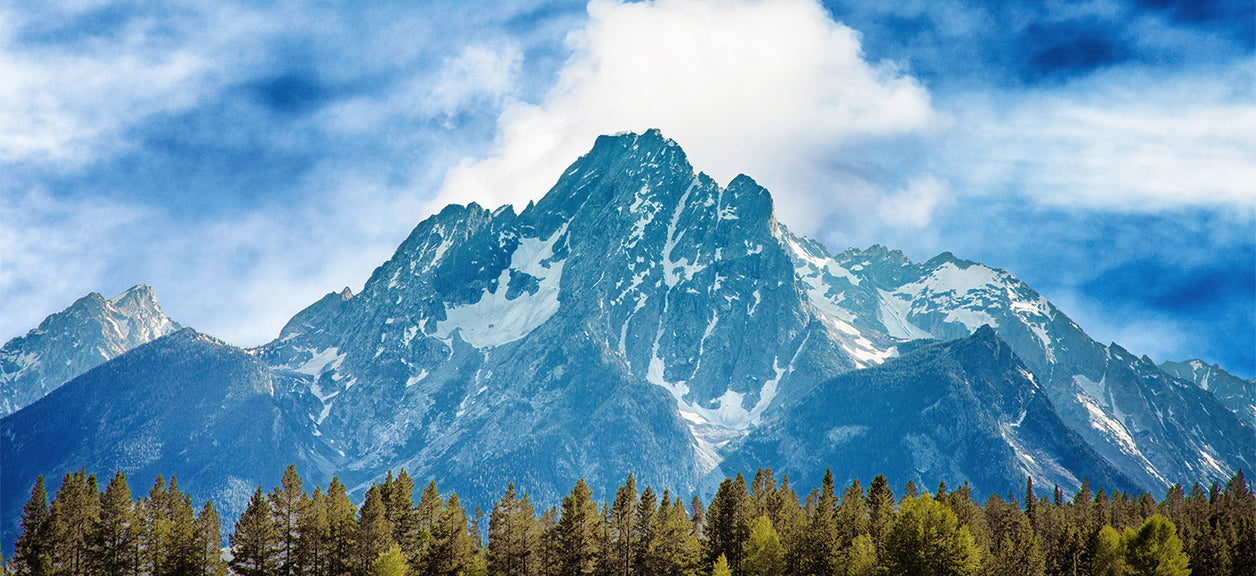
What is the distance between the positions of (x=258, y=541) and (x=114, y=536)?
1624cm

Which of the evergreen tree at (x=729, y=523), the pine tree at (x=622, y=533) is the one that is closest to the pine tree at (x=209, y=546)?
the pine tree at (x=622, y=533)

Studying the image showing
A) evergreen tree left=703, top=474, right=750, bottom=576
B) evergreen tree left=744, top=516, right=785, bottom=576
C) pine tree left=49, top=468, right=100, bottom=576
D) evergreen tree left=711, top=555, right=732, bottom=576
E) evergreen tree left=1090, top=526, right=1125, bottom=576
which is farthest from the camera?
evergreen tree left=703, top=474, right=750, bottom=576

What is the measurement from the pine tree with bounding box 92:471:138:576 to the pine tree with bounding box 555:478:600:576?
4302cm

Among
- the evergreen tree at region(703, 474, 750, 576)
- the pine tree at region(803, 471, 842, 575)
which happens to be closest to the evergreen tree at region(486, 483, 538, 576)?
the evergreen tree at region(703, 474, 750, 576)

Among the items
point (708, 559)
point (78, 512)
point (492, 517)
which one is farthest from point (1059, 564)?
point (78, 512)

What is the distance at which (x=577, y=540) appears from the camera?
373ft

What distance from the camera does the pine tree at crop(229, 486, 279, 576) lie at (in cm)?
10988

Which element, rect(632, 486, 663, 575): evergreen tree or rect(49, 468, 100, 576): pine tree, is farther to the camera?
rect(632, 486, 663, 575): evergreen tree

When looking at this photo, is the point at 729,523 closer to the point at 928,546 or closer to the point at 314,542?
the point at 928,546

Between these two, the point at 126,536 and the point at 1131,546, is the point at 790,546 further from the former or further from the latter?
the point at 126,536

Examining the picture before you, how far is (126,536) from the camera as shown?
4498 inches

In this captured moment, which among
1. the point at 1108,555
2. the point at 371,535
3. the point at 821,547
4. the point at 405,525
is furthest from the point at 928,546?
the point at 371,535

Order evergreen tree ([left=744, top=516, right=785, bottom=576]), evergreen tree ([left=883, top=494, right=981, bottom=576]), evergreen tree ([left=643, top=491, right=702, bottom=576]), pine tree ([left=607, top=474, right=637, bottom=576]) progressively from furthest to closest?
pine tree ([left=607, top=474, right=637, bottom=576]) < evergreen tree ([left=643, top=491, right=702, bottom=576]) < evergreen tree ([left=744, top=516, right=785, bottom=576]) < evergreen tree ([left=883, top=494, right=981, bottom=576])

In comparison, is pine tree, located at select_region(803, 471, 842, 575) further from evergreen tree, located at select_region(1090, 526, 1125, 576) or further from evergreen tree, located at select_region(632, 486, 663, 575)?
evergreen tree, located at select_region(1090, 526, 1125, 576)
